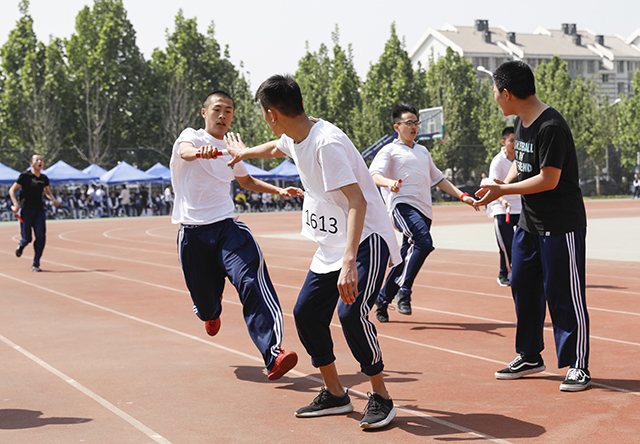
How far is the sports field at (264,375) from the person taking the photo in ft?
12.6

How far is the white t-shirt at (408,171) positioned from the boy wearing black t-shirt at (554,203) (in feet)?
8.63

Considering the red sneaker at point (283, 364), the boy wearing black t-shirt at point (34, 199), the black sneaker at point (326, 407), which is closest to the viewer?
the black sneaker at point (326, 407)

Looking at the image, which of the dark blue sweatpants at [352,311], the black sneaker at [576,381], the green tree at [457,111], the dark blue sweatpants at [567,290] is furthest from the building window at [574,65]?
the dark blue sweatpants at [352,311]

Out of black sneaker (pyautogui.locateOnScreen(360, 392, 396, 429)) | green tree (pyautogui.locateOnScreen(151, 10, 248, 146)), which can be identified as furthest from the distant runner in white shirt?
green tree (pyautogui.locateOnScreen(151, 10, 248, 146))

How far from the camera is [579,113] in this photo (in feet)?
177

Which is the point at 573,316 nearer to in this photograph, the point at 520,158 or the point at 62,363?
the point at 520,158

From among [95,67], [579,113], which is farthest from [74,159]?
[579,113]

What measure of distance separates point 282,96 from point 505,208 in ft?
18.8

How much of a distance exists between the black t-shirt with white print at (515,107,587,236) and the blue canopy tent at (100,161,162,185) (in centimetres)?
3279

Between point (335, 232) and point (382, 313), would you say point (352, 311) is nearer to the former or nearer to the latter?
point (335, 232)

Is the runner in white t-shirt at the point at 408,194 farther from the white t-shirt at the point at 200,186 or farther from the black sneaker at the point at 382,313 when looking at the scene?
the white t-shirt at the point at 200,186

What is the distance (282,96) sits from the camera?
3.90m

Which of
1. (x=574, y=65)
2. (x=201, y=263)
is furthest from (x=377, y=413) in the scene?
(x=574, y=65)

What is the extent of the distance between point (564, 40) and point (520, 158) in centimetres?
10812
